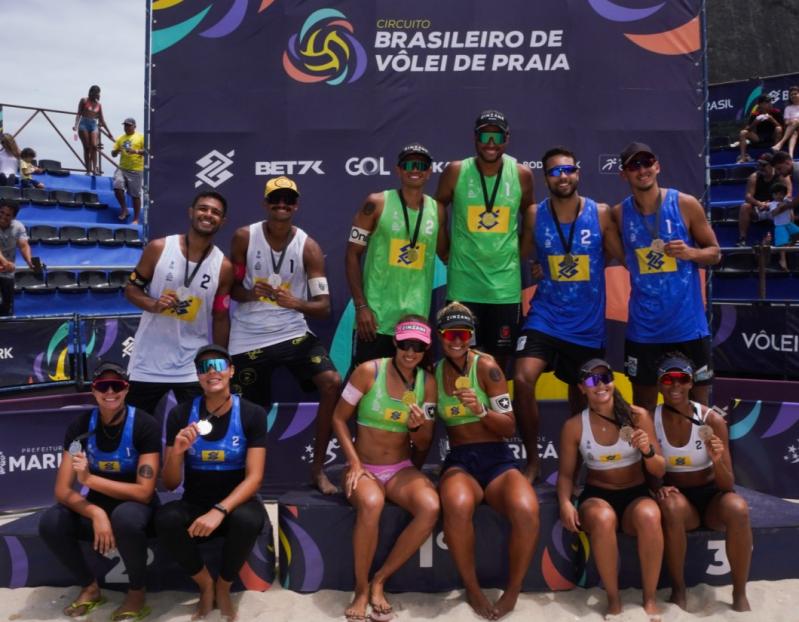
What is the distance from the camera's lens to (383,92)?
5918 mm

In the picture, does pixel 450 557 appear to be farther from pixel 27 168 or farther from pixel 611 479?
pixel 27 168

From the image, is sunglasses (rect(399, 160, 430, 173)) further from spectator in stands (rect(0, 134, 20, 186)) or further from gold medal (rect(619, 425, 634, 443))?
spectator in stands (rect(0, 134, 20, 186))

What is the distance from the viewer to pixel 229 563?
3.87 meters

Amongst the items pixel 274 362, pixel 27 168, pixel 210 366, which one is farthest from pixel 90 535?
pixel 27 168

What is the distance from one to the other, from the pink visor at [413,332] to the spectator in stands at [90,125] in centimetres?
1202

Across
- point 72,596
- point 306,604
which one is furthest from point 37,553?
point 306,604

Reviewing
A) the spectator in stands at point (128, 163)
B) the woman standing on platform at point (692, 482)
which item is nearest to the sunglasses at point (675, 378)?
the woman standing on platform at point (692, 482)

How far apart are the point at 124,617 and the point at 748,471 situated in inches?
181

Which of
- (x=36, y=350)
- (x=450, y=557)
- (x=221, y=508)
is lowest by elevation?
(x=450, y=557)

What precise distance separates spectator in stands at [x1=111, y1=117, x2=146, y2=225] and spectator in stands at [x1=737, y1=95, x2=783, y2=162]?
10597mm

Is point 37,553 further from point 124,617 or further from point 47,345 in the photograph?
point 47,345

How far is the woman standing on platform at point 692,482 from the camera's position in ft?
12.9

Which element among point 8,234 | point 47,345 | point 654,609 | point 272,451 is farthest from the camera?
point 8,234

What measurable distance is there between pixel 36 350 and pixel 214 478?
14.6 ft
